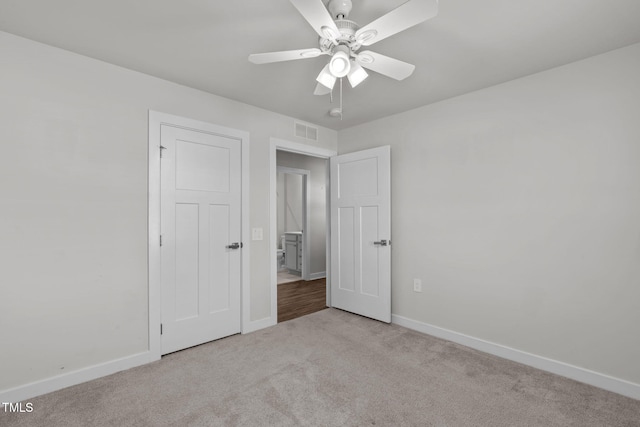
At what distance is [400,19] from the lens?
1.38m

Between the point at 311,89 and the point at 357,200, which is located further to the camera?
the point at 357,200

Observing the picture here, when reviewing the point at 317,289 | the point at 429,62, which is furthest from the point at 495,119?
the point at 317,289

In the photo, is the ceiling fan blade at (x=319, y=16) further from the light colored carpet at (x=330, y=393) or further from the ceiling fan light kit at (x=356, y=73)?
the light colored carpet at (x=330, y=393)

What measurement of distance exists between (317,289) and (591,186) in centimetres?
378

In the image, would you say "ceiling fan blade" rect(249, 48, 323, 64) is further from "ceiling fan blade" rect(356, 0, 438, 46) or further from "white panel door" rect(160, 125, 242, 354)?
"white panel door" rect(160, 125, 242, 354)

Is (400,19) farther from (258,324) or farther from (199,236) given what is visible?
(258,324)

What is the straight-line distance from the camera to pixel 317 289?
16.5ft

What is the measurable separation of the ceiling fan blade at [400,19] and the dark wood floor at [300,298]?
3.03 meters

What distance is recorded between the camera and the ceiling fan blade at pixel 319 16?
1304mm

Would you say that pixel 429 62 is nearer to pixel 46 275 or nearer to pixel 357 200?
pixel 357 200

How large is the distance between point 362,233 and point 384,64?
2.17 meters

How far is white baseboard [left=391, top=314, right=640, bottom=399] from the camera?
208 centimetres

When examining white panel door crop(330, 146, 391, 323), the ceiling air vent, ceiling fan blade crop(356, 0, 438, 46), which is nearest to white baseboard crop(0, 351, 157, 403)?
white panel door crop(330, 146, 391, 323)

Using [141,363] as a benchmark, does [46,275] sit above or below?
above
